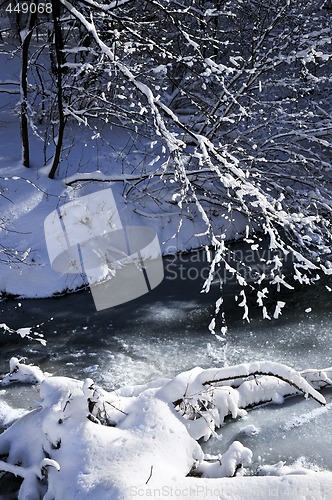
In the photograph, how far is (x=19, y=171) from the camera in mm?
9266

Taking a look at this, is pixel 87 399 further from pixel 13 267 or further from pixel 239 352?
pixel 13 267

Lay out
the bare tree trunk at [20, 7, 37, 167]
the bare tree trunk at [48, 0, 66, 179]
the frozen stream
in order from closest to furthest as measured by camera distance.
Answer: the frozen stream < the bare tree trunk at [48, 0, 66, 179] < the bare tree trunk at [20, 7, 37, 167]

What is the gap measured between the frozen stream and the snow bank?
268 millimetres

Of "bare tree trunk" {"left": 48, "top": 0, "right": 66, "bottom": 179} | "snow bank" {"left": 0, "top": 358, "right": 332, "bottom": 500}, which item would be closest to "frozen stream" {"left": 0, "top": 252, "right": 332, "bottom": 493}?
"snow bank" {"left": 0, "top": 358, "right": 332, "bottom": 500}

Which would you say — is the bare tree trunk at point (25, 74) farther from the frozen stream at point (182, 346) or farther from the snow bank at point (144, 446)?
the snow bank at point (144, 446)

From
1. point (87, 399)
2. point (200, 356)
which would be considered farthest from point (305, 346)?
point (87, 399)

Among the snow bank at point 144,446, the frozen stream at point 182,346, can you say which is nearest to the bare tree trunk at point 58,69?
the frozen stream at point 182,346

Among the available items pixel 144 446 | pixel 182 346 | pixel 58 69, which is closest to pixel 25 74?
pixel 58 69

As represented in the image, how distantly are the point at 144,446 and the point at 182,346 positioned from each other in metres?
2.22

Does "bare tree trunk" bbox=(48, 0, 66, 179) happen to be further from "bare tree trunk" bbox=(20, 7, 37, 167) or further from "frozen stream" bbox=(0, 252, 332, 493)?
"frozen stream" bbox=(0, 252, 332, 493)

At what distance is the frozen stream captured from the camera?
4.71m

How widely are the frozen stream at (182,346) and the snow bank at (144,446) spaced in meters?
0.27

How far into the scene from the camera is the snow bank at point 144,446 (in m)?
3.73

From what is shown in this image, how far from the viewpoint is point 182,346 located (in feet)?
20.4
